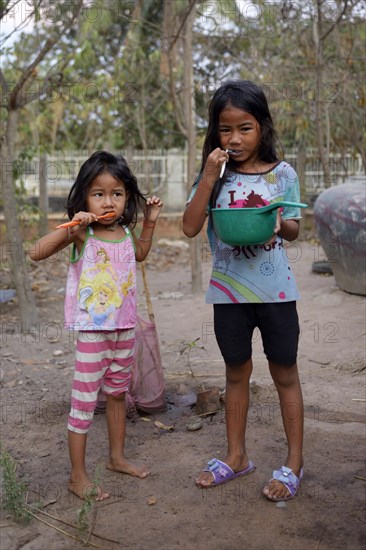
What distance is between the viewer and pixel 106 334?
2.50m

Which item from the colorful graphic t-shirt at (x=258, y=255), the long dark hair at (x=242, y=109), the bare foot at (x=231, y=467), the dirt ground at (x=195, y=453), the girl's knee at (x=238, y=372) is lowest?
the dirt ground at (x=195, y=453)

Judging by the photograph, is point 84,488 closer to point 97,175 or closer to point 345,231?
point 97,175

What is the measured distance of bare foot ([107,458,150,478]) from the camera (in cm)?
262

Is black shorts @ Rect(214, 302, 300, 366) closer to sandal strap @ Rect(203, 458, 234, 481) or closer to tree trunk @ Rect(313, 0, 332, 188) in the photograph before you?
sandal strap @ Rect(203, 458, 234, 481)

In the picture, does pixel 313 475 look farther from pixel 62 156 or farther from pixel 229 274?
pixel 62 156

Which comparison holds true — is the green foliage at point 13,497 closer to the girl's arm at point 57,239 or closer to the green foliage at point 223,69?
the girl's arm at point 57,239

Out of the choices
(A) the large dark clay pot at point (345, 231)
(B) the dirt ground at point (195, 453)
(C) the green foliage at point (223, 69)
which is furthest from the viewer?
(C) the green foliage at point (223, 69)

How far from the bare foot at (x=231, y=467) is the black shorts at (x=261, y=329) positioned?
384mm

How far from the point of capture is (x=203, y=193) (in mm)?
2303

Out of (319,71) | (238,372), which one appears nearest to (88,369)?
(238,372)

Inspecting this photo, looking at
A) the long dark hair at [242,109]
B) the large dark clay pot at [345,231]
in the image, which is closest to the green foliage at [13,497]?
the long dark hair at [242,109]

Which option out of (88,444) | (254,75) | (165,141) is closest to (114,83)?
(254,75)

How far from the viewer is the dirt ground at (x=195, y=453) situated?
2199mm

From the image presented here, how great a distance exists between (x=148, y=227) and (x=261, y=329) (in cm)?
58
